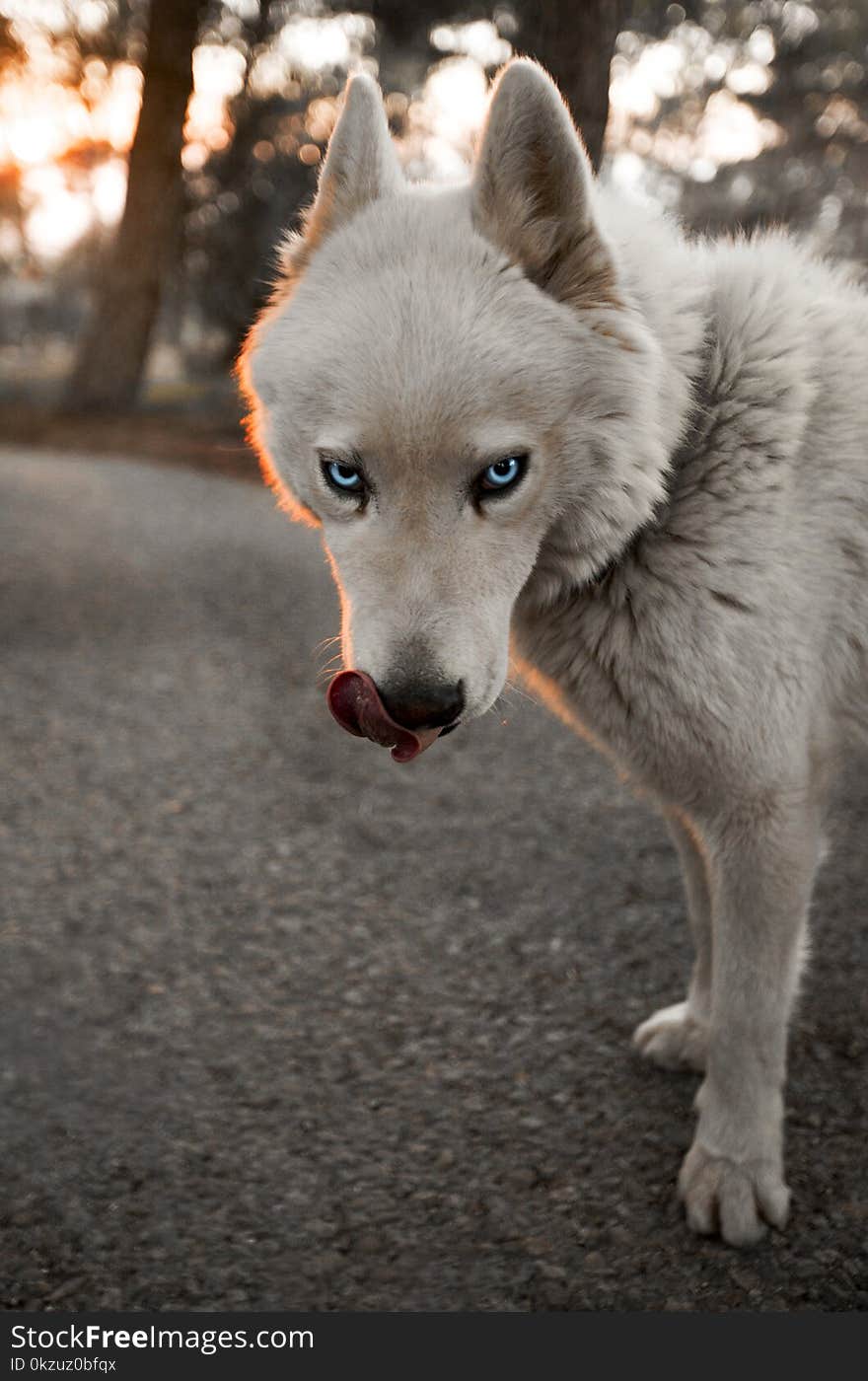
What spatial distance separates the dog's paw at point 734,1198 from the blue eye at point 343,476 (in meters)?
1.78

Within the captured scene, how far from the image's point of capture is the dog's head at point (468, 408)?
218 centimetres

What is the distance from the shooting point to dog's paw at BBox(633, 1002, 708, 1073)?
123 inches

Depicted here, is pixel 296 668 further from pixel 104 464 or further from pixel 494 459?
pixel 104 464

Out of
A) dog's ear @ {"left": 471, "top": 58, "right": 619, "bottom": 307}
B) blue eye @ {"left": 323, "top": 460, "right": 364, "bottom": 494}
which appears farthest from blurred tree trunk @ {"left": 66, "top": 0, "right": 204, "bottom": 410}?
blue eye @ {"left": 323, "top": 460, "right": 364, "bottom": 494}

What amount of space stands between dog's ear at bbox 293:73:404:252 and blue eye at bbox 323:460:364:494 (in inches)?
25.0

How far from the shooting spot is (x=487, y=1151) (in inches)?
110

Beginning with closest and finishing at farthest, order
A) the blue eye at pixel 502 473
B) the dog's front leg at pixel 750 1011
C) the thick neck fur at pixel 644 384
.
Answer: the blue eye at pixel 502 473
the thick neck fur at pixel 644 384
the dog's front leg at pixel 750 1011

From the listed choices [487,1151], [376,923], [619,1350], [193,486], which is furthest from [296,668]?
[193,486]

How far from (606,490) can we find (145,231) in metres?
14.6

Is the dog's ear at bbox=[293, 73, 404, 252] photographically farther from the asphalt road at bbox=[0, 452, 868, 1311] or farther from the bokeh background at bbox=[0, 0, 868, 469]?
the bokeh background at bbox=[0, 0, 868, 469]

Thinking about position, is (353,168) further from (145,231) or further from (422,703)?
(145,231)

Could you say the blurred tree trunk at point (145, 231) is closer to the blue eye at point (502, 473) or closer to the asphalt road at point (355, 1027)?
the asphalt road at point (355, 1027)

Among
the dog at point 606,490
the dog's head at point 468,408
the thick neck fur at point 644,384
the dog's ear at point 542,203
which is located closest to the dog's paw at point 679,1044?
the dog at point 606,490

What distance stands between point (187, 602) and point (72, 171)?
21.5 meters
